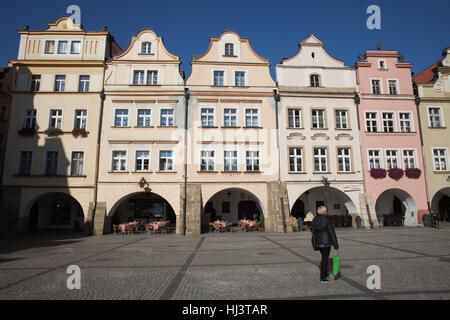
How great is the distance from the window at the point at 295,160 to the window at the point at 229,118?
484 centimetres

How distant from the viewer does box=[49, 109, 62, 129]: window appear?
67.2ft

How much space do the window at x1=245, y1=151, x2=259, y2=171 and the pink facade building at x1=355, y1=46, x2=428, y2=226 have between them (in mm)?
8287

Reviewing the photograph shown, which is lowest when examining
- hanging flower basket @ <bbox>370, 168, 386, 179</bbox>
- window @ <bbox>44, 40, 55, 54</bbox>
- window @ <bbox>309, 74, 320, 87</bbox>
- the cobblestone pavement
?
the cobblestone pavement

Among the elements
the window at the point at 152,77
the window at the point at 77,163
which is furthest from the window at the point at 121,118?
the window at the point at 77,163

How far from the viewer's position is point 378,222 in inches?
826

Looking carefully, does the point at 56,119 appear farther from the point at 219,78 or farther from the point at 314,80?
the point at 314,80

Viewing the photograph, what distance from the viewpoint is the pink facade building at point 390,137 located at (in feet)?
69.2

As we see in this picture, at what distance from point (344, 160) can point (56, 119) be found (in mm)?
22085

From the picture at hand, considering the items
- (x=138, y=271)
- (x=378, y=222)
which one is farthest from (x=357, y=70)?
(x=138, y=271)

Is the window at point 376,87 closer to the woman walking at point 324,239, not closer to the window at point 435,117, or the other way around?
the window at point 435,117

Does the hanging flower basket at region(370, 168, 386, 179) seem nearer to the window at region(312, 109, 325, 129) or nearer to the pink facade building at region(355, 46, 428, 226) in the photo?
the pink facade building at region(355, 46, 428, 226)

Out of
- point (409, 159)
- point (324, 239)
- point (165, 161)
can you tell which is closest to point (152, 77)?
point (165, 161)

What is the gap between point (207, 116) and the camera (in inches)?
824

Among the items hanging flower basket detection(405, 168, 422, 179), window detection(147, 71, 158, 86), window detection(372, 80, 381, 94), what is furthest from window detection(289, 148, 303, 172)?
window detection(147, 71, 158, 86)
